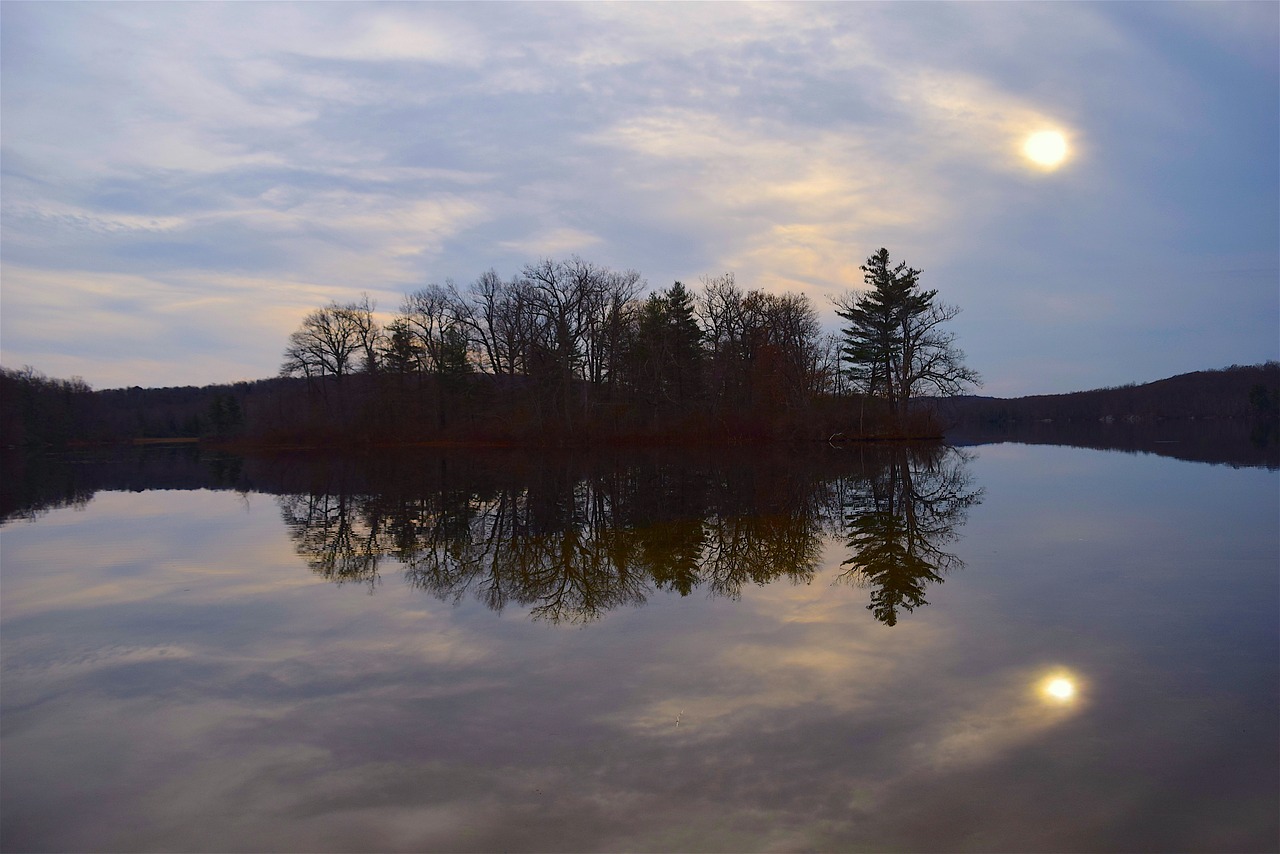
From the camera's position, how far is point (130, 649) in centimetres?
793

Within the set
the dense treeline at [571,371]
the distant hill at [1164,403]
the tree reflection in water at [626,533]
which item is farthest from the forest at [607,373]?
the distant hill at [1164,403]

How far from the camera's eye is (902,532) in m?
13.6

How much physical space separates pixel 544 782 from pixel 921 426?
159ft

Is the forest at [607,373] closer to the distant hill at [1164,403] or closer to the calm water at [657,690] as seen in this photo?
the calm water at [657,690]

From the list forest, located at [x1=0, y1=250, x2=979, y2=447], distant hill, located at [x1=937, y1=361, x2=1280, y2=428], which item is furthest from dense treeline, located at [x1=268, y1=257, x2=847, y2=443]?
distant hill, located at [x1=937, y1=361, x2=1280, y2=428]

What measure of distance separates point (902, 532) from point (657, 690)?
873 cm

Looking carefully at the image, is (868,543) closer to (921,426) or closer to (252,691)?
(252,691)

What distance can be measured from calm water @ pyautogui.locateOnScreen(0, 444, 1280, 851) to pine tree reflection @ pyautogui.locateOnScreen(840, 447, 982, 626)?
4.0 inches

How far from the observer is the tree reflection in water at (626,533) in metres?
9.97

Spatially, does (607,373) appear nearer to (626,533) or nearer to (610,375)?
(610,375)

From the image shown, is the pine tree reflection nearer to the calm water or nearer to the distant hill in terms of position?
the calm water

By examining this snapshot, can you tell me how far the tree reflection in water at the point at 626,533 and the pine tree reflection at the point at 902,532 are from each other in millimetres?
32

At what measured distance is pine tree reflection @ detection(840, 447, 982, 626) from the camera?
31.0ft

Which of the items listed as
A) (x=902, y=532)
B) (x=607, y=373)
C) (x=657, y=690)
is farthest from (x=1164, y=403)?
(x=657, y=690)
